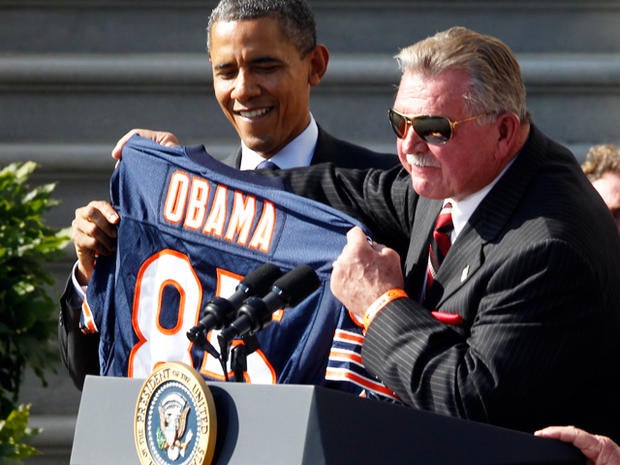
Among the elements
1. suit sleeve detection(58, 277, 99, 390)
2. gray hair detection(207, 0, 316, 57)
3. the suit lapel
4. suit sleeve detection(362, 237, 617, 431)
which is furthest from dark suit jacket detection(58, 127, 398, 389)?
suit sleeve detection(362, 237, 617, 431)

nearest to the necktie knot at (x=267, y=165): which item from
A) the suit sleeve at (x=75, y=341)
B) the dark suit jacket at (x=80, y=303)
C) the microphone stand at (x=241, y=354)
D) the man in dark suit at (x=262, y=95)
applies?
the man in dark suit at (x=262, y=95)

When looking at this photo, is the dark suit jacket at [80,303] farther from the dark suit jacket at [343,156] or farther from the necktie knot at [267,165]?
the necktie knot at [267,165]

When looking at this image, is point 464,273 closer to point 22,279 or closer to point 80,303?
point 80,303

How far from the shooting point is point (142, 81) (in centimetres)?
606

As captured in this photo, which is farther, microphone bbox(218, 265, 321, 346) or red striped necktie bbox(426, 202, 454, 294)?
red striped necktie bbox(426, 202, 454, 294)

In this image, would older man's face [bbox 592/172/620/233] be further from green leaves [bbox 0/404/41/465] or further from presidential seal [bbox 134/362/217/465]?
green leaves [bbox 0/404/41/465]

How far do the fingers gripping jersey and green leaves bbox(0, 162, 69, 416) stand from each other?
1.42m

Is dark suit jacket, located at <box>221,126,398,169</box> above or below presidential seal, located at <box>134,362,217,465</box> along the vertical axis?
above

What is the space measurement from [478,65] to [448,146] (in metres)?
0.18

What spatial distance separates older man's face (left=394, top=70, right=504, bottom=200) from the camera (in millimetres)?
2654

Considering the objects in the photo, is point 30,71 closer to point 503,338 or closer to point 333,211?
point 333,211

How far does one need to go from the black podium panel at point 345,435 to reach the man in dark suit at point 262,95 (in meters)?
1.30

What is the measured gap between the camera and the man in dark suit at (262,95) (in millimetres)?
3525

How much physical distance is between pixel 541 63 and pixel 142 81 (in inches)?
75.8
